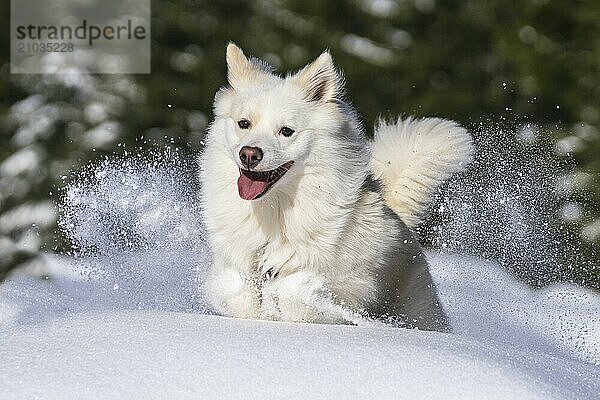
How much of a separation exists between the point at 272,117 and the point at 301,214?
1.37 feet

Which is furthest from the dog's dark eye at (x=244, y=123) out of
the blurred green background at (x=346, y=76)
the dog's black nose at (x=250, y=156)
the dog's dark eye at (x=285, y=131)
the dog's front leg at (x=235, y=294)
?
the blurred green background at (x=346, y=76)

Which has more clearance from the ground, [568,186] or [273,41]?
[273,41]

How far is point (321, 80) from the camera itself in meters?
4.26

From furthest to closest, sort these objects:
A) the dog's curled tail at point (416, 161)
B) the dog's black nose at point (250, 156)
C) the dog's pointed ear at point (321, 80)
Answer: the dog's curled tail at point (416, 161) < the dog's pointed ear at point (321, 80) < the dog's black nose at point (250, 156)

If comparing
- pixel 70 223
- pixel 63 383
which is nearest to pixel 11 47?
pixel 70 223

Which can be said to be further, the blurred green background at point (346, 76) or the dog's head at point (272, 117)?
the blurred green background at point (346, 76)

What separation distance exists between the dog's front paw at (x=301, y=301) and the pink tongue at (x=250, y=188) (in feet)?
1.18

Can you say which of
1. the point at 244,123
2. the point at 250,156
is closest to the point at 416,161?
the point at 244,123

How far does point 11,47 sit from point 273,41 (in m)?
3.14

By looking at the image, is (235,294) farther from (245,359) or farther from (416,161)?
(416,161)

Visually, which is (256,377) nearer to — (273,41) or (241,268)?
(241,268)

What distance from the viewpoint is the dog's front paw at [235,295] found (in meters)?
4.05

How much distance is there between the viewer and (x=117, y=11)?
13.4m

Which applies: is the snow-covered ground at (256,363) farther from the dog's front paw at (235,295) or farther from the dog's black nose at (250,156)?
the dog's black nose at (250,156)
